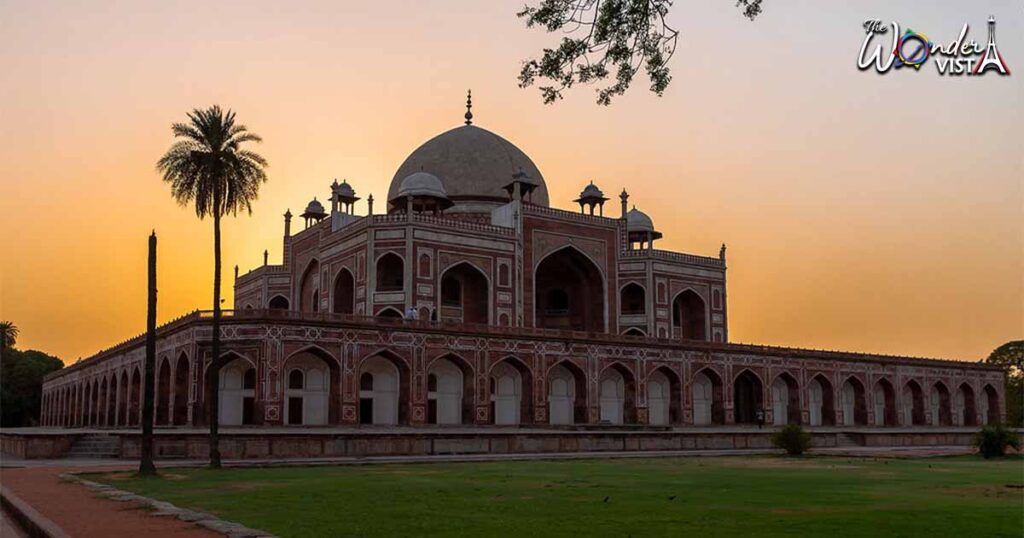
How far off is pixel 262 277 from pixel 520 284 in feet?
59.9

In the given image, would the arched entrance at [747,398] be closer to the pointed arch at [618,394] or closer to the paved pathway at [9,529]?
the pointed arch at [618,394]

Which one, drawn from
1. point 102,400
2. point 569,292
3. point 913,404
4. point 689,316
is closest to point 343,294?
point 569,292

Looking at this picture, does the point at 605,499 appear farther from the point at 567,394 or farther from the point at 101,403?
the point at 101,403

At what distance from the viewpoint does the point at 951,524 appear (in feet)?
30.9

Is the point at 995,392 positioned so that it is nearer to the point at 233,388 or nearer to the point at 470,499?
the point at 233,388

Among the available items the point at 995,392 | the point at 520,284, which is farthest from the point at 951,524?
the point at 995,392

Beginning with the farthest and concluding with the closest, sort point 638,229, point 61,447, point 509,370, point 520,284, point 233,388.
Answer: point 638,229
point 520,284
point 509,370
point 233,388
point 61,447

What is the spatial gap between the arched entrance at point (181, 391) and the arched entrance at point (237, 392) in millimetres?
1584

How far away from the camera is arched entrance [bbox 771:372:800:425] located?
160 ft

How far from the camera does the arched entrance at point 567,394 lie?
41.9 metres

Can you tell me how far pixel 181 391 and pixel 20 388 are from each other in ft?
146

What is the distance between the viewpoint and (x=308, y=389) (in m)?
36.4

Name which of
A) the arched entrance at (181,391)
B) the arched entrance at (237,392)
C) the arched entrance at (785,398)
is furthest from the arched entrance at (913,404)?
the arched entrance at (181,391)

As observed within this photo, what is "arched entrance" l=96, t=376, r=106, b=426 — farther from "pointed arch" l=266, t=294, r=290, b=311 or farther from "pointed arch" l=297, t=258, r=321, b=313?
"pointed arch" l=297, t=258, r=321, b=313
